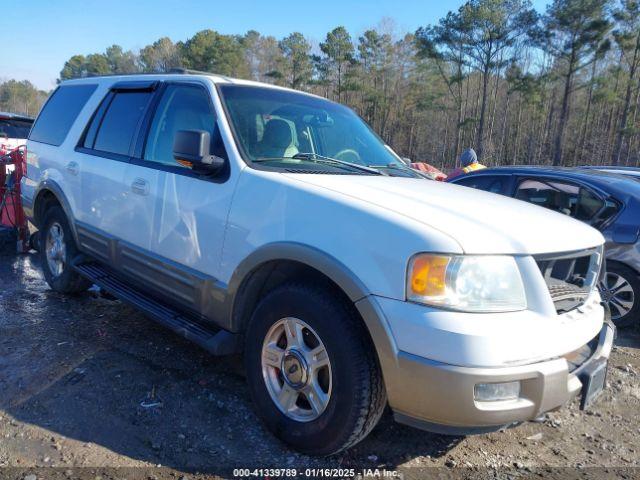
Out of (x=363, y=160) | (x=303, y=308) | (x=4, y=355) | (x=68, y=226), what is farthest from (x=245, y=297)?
(x=68, y=226)

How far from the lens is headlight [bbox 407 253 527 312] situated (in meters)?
2.15

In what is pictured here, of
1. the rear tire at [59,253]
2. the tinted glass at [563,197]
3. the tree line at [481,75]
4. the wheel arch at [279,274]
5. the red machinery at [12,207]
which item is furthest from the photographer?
the tree line at [481,75]

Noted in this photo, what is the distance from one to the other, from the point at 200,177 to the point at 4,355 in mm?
2147

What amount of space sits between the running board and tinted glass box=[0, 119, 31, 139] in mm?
7214

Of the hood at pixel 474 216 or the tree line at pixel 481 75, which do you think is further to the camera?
the tree line at pixel 481 75

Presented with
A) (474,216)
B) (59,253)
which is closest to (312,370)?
(474,216)

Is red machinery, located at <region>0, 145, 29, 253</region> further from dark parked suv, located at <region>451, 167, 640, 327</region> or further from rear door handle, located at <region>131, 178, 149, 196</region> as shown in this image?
dark parked suv, located at <region>451, 167, 640, 327</region>

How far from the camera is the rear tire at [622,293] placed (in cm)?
487

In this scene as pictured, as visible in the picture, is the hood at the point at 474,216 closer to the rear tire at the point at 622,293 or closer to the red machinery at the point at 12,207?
the rear tire at the point at 622,293

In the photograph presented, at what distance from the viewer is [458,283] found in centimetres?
216

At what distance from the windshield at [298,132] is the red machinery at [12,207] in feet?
15.5

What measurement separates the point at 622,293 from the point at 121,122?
4926 mm

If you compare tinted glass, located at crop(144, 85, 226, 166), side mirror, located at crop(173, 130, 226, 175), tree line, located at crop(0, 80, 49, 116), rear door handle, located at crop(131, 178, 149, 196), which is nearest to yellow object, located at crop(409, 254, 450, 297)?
side mirror, located at crop(173, 130, 226, 175)

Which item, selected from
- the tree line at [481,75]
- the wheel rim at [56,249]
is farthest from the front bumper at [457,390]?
the tree line at [481,75]
